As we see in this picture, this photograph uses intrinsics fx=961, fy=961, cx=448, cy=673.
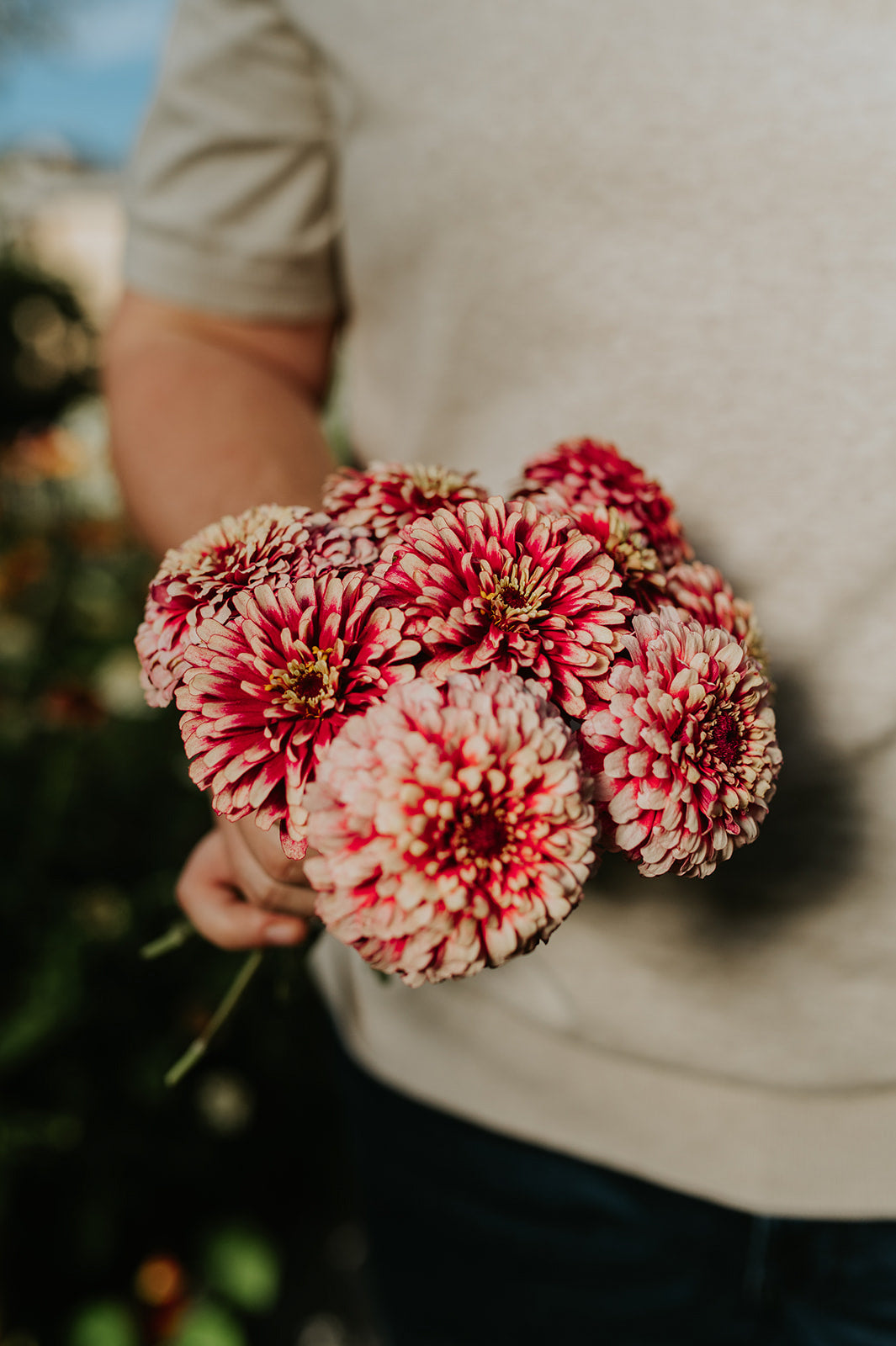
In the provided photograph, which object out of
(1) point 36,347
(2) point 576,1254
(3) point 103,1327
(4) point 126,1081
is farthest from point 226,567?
(1) point 36,347

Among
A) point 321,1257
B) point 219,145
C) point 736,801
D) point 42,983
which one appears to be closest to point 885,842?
point 736,801

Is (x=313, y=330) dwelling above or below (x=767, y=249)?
below

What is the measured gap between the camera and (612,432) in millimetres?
578

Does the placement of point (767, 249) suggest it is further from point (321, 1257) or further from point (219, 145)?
point (321, 1257)

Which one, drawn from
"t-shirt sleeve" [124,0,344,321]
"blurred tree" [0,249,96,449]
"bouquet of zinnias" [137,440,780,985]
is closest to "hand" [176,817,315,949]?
"bouquet of zinnias" [137,440,780,985]

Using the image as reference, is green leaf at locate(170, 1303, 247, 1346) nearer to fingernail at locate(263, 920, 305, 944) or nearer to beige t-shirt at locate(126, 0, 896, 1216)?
beige t-shirt at locate(126, 0, 896, 1216)

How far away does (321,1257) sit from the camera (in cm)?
168

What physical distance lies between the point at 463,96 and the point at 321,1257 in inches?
69.8

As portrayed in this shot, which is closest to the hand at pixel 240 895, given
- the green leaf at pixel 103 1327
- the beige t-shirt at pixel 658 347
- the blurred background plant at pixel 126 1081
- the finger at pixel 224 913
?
the finger at pixel 224 913

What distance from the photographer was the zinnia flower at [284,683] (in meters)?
0.32

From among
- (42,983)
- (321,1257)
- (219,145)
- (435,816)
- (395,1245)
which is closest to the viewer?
(435,816)

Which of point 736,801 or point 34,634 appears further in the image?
point 34,634

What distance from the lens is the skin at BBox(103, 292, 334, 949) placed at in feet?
1.72

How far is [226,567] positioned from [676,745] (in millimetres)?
180
